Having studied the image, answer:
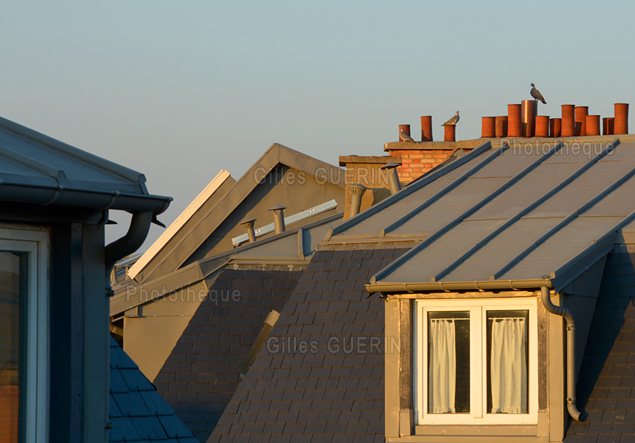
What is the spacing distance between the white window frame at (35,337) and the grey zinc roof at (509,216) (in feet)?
20.8

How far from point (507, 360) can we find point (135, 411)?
435 centimetres

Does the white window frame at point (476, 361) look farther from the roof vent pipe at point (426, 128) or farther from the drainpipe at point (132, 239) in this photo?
the roof vent pipe at point (426, 128)

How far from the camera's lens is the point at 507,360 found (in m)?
12.0

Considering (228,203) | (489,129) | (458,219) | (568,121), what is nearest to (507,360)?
(458,219)

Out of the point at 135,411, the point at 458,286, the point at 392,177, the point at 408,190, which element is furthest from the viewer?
the point at 392,177

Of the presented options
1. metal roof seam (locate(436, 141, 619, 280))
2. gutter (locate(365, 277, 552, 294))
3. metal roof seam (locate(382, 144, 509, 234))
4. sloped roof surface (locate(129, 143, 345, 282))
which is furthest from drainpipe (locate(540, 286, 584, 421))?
sloped roof surface (locate(129, 143, 345, 282))

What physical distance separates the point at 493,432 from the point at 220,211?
666 inches

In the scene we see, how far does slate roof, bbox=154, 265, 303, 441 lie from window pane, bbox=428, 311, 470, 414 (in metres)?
7.14

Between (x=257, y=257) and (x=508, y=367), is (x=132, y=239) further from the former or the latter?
(x=257, y=257)

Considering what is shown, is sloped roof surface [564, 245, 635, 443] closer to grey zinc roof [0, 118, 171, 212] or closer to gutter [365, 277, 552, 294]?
gutter [365, 277, 552, 294]

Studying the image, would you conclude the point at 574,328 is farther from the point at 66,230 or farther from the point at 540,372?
the point at 66,230

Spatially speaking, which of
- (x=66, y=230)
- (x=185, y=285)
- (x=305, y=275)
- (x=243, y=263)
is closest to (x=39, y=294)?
(x=66, y=230)

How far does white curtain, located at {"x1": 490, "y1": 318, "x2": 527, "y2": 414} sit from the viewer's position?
470 inches

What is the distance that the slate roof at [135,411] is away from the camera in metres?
9.18
